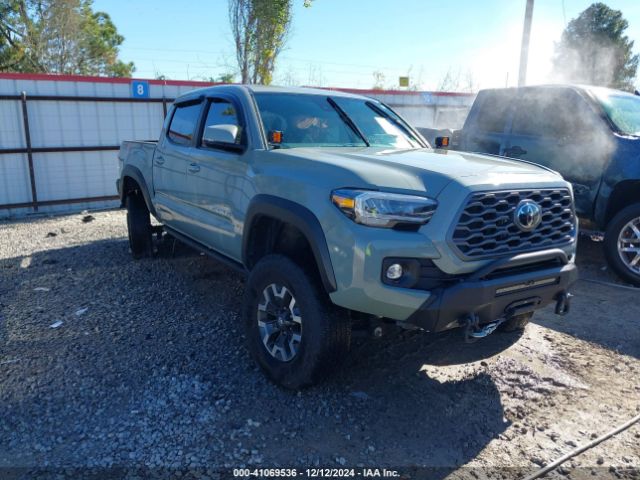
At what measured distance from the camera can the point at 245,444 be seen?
288 centimetres

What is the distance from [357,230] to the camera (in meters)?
2.79

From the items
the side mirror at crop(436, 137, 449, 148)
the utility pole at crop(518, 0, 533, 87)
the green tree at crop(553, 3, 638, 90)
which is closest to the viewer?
the side mirror at crop(436, 137, 449, 148)

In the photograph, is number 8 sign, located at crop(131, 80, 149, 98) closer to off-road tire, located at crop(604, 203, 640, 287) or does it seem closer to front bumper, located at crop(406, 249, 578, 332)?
off-road tire, located at crop(604, 203, 640, 287)

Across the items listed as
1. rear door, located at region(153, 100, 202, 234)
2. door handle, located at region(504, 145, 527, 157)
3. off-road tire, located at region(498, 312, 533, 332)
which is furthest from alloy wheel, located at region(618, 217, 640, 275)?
rear door, located at region(153, 100, 202, 234)

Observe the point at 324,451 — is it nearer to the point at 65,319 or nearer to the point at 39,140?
the point at 65,319

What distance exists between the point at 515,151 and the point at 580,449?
4490 mm

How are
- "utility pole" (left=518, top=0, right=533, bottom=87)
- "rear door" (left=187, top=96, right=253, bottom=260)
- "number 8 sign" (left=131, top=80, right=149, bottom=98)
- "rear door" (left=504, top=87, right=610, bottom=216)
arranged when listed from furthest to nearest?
1. "utility pole" (left=518, top=0, right=533, bottom=87)
2. "number 8 sign" (left=131, top=80, right=149, bottom=98)
3. "rear door" (left=504, top=87, right=610, bottom=216)
4. "rear door" (left=187, top=96, right=253, bottom=260)

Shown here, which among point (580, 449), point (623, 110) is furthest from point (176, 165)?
point (623, 110)

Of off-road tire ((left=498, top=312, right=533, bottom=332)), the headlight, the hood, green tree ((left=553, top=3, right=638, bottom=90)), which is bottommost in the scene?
off-road tire ((left=498, top=312, right=533, bottom=332))

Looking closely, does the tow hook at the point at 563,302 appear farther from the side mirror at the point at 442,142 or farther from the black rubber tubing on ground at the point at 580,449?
the side mirror at the point at 442,142

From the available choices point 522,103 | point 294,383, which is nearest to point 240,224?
point 294,383

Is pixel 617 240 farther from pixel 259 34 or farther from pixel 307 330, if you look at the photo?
pixel 259 34

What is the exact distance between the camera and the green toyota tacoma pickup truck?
109 inches

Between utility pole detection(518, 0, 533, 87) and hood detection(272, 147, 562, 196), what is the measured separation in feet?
39.7
